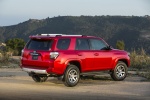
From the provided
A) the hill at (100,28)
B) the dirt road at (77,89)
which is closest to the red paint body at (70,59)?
the dirt road at (77,89)

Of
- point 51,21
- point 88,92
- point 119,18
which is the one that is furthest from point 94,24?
point 88,92

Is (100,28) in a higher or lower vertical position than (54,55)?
higher

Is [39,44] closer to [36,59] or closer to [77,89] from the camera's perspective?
[36,59]

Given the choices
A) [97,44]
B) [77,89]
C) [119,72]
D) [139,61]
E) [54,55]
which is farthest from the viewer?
[139,61]

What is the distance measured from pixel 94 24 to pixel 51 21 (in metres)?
9.34

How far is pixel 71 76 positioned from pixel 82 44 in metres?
1.41

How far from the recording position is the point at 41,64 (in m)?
14.6

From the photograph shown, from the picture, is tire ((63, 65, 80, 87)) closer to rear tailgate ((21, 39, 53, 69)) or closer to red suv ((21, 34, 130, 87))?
red suv ((21, 34, 130, 87))

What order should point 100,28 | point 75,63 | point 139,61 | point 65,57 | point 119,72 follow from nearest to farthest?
point 65,57 < point 75,63 < point 119,72 < point 139,61 < point 100,28

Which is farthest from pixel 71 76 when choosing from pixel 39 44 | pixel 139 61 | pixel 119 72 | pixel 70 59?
pixel 139 61

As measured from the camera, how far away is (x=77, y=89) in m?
14.3

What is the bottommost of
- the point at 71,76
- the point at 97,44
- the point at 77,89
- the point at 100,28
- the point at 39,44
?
the point at 77,89

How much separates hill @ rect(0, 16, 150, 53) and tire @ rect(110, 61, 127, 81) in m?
33.9

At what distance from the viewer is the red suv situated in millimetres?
14516
